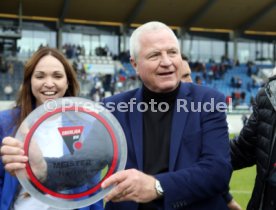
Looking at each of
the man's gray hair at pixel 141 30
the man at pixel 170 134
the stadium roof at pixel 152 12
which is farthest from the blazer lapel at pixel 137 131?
the stadium roof at pixel 152 12

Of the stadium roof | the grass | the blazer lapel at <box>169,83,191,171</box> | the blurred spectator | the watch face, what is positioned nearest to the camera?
the watch face

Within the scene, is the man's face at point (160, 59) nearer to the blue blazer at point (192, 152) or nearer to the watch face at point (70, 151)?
the blue blazer at point (192, 152)

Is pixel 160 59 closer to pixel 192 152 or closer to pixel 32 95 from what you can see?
pixel 192 152

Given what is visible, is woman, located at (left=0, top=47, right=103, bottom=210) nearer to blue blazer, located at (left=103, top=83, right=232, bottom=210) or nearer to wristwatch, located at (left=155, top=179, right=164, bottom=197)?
blue blazer, located at (left=103, top=83, right=232, bottom=210)

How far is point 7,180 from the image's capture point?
2504 millimetres

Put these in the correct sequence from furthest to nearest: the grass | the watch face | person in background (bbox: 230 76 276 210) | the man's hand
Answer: the grass
person in background (bbox: 230 76 276 210)
the watch face
the man's hand

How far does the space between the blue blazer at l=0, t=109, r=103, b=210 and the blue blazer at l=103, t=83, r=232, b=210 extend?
22.5 inches

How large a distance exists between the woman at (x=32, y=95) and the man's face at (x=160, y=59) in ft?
1.88

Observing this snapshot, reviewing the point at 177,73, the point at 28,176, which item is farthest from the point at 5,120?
the point at 177,73

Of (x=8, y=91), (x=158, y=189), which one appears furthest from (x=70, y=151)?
(x=8, y=91)

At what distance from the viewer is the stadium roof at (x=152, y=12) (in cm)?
3155

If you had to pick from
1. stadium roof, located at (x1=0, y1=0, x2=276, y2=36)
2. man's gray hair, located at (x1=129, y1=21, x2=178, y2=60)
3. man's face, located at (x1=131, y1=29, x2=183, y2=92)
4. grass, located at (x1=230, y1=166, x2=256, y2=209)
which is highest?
stadium roof, located at (x1=0, y1=0, x2=276, y2=36)

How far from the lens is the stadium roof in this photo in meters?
31.5

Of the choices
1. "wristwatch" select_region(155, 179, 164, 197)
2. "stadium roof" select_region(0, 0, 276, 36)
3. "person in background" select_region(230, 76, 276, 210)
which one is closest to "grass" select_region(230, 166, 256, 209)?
"person in background" select_region(230, 76, 276, 210)
